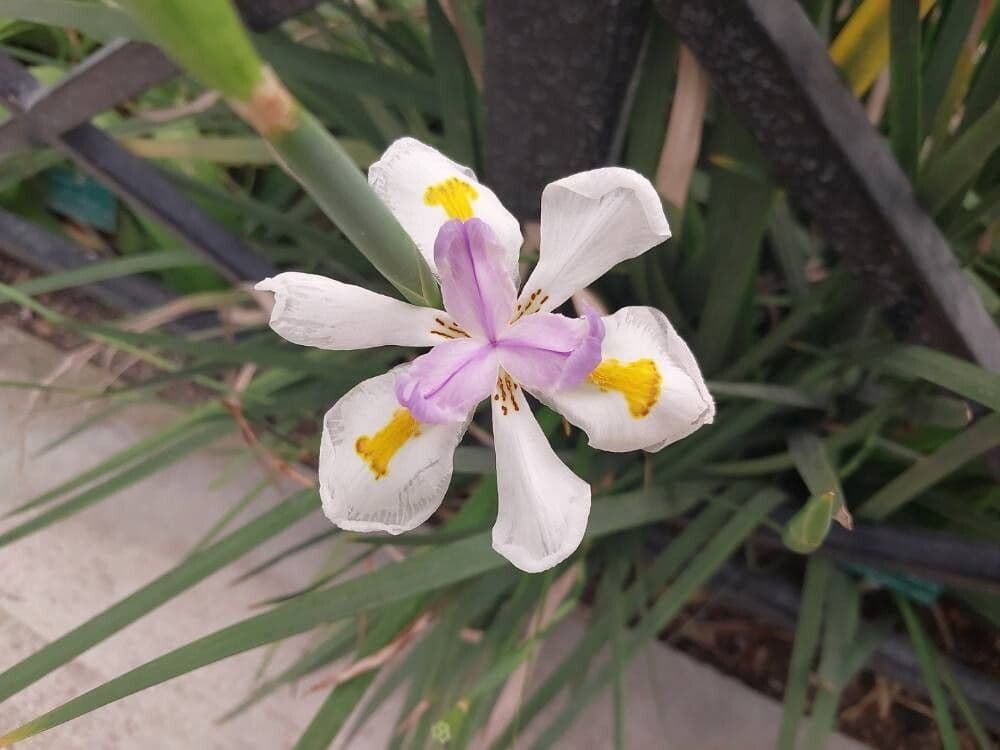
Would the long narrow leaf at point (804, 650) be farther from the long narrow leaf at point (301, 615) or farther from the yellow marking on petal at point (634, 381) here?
the yellow marking on petal at point (634, 381)

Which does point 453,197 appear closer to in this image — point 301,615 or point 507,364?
point 507,364

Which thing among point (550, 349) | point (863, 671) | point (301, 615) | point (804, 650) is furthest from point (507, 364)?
point (863, 671)

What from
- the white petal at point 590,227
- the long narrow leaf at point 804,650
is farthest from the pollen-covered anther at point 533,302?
the long narrow leaf at point 804,650

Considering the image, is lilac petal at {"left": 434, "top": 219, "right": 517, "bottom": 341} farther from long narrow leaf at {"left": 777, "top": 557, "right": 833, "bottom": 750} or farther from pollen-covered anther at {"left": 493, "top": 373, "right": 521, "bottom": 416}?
long narrow leaf at {"left": 777, "top": 557, "right": 833, "bottom": 750}

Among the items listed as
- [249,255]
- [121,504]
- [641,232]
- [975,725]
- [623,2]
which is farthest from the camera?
[121,504]

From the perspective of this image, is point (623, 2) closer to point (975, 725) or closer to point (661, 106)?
point (661, 106)

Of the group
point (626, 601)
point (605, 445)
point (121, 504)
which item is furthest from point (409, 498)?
point (121, 504)

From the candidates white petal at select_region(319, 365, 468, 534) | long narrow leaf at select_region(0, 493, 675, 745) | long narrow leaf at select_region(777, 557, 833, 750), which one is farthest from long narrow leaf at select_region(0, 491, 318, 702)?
long narrow leaf at select_region(777, 557, 833, 750)
